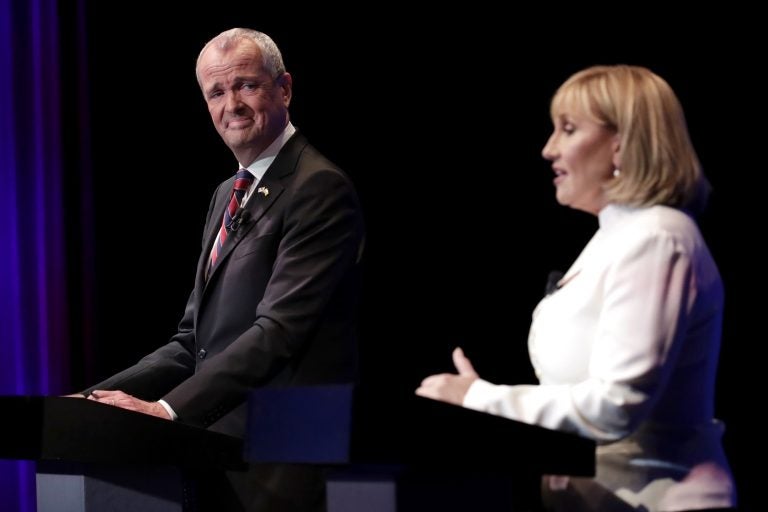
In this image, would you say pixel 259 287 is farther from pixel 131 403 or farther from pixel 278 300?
pixel 131 403

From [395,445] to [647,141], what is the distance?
73 cm

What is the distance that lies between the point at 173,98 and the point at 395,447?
3.36 m

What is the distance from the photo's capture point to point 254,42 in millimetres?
3156

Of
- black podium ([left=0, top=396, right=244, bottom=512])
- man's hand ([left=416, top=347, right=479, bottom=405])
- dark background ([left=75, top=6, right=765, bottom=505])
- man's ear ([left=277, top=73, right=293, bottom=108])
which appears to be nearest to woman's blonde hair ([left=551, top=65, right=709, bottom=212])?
man's hand ([left=416, top=347, right=479, bottom=405])

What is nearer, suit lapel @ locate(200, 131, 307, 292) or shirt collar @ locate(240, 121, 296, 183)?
suit lapel @ locate(200, 131, 307, 292)

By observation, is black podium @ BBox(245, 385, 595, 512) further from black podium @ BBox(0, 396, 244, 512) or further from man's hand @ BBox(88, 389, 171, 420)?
man's hand @ BBox(88, 389, 171, 420)

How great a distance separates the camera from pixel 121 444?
6.81 ft

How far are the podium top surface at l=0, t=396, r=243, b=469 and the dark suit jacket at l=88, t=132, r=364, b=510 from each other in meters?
0.52

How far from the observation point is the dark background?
3539 millimetres

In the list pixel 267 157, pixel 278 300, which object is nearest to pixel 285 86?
pixel 267 157

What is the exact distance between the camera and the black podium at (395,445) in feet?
5.23

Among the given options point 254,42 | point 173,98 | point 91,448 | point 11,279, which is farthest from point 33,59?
point 91,448

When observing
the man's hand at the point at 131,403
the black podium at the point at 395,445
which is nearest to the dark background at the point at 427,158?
the man's hand at the point at 131,403

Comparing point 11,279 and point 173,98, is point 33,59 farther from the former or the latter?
point 11,279
